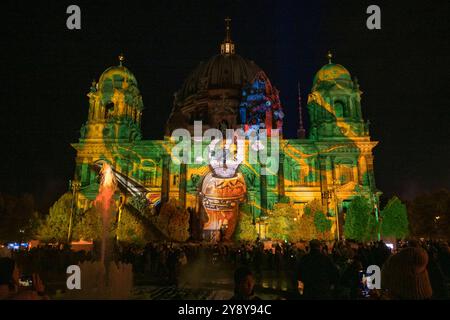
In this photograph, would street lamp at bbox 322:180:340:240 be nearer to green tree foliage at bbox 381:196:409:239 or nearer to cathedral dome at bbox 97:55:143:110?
green tree foliage at bbox 381:196:409:239

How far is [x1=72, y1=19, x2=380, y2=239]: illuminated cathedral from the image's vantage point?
160ft

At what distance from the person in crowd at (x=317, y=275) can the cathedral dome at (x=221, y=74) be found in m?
65.1

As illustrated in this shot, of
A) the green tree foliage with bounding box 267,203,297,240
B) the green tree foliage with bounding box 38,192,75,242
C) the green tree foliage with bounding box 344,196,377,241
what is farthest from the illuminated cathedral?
the green tree foliage with bounding box 38,192,75,242

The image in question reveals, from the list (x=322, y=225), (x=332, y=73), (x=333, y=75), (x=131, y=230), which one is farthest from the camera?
(x=332, y=73)

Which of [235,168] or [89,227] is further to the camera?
[235,168]

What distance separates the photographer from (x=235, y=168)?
51.1m

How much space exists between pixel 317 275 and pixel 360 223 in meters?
36.6

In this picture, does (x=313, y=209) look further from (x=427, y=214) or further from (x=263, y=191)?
(x=427, y=214)

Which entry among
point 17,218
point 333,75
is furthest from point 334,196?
point 17,218

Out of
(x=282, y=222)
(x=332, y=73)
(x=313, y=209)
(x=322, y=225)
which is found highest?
(x=332, y=73)
